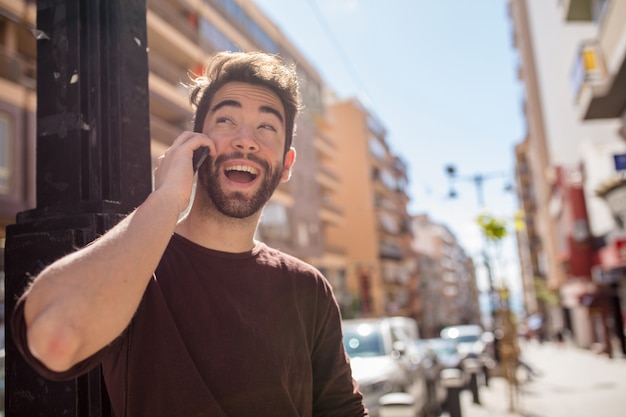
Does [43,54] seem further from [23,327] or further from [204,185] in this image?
[23,327]

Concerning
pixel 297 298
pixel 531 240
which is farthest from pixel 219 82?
pixel 531 240

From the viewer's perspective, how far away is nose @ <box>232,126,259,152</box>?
198 centimetres

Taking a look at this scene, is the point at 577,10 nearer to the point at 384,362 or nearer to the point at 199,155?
the point at 384,362

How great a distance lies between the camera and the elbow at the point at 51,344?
1256mm

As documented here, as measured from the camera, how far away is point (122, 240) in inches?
55.0

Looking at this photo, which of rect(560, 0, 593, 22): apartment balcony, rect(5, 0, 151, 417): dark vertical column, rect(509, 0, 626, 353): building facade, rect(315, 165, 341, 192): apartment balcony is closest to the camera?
rect(5, 0, 151, 417): dark vertical column

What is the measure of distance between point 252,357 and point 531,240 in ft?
289

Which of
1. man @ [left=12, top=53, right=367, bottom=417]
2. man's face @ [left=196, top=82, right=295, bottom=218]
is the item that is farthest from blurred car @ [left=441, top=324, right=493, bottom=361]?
man's face @ [left=196, top=82, right=295, bottom=218]

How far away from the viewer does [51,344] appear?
1.26 meters

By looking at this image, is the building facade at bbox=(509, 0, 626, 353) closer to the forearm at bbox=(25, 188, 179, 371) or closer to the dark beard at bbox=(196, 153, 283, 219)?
the dark beard at bbox=(196, 153, 283, 219)

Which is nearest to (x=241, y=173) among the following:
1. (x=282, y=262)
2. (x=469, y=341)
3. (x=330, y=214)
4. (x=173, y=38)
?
(x=282, y=262)

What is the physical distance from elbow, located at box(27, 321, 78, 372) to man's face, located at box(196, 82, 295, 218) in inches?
29.6

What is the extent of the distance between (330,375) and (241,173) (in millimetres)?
769

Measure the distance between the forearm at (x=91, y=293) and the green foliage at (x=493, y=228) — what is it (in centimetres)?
1696
